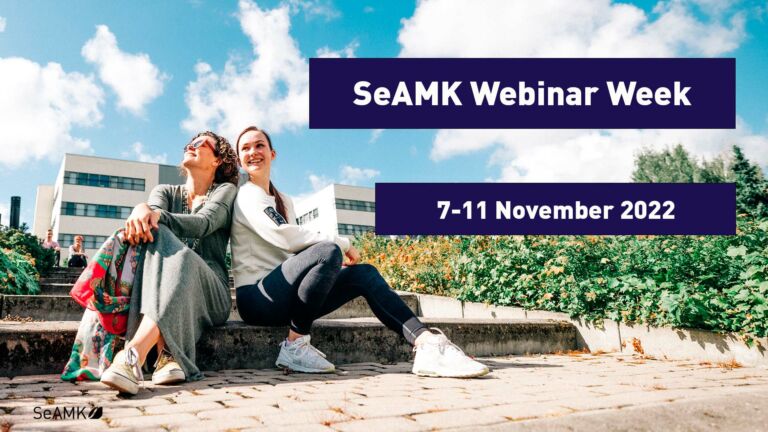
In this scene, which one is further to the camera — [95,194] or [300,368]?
[95,194]

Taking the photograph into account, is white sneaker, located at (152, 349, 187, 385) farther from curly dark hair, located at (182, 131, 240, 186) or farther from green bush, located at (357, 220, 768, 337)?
green bush, located at (357, 220, 768, 337)

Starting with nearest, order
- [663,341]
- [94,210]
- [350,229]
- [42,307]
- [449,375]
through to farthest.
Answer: [449,375] < [663,341] < [42,307] < [94,210] < [350,229]

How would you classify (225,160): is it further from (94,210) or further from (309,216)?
(309,216)

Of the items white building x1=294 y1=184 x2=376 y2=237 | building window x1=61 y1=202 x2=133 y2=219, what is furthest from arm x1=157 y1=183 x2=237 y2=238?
white building x1=294 y1=184 x2=376 y2=237

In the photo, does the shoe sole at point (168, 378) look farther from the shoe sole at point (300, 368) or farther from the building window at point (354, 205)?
the building window at point (354, 205)

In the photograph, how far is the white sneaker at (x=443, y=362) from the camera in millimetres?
2746

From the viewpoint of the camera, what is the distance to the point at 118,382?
2113 mm

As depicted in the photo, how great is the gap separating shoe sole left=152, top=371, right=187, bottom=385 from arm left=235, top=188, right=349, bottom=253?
2.75 ft

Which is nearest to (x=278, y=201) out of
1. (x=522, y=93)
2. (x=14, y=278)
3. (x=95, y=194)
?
(x=14, y=278)

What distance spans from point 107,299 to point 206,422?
1.11 metres

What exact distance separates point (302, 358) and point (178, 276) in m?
0.84

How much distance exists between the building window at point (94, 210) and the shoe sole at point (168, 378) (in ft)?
157

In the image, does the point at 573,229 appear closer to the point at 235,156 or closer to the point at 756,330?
the point at 756,330

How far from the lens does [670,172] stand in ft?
155
